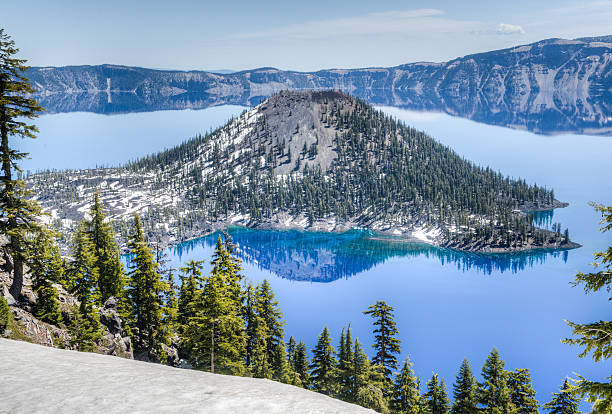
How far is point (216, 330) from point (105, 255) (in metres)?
19.3

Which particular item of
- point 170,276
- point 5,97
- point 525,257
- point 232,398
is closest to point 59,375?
point 232,398

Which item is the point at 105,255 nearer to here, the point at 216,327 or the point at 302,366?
the point at 216,327

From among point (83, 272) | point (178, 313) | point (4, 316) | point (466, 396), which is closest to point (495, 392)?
point (466, 396)

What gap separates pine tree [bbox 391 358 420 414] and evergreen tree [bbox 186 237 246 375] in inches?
819

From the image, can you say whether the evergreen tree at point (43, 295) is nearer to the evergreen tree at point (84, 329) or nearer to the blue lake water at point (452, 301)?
the evergreen tree at point (84, 329)

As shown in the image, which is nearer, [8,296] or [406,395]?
[8,296]

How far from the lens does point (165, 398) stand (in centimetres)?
1523

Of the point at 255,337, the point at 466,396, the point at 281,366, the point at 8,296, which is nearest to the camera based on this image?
the point at 8,296

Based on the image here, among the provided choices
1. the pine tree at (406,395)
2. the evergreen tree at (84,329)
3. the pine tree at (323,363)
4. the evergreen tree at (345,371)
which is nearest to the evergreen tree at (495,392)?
the pine tree at (406,395)

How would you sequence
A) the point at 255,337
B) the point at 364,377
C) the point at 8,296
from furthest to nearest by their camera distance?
the point at 364,377 → the point at 255,337 → the point at 8,296

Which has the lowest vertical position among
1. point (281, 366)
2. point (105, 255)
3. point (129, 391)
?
point (281, 366)

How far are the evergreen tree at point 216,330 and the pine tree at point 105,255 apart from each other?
15.2 metres

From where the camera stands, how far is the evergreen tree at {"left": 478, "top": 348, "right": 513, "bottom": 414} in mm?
51844

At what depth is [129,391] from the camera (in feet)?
51.3
